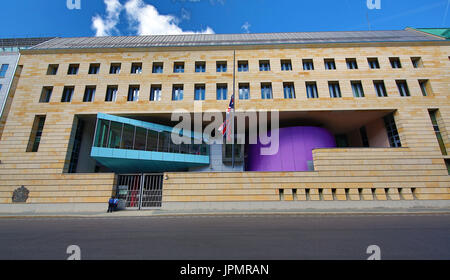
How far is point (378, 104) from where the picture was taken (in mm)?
19266

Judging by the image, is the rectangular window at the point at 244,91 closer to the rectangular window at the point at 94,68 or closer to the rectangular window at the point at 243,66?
the rectangular window at the point at 243,66

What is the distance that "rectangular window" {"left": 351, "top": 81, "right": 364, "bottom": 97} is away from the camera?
808 inches

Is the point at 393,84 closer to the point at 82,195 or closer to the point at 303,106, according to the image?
the point at 303,106

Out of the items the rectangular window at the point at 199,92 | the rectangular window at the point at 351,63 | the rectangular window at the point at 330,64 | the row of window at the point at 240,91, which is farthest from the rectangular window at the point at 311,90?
the rectangular window at the point at 199,92

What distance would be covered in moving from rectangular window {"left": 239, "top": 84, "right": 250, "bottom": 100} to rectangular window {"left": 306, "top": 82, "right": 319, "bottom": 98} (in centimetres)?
728

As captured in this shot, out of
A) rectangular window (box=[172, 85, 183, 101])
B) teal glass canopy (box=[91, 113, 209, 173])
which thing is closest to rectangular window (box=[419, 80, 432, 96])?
teal glass canopy (box=[91, 113, 209, 173])

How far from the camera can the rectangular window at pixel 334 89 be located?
813 inches

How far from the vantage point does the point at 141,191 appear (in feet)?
50.3

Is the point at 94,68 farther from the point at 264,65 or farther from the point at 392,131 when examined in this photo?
the point at 392,131

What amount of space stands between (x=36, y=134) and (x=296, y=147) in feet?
96.0

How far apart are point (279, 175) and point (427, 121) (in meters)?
17.4

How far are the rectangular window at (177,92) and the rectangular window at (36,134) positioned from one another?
14.7 meters

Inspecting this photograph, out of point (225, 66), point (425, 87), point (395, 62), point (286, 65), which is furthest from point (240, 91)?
point (425, 87)
